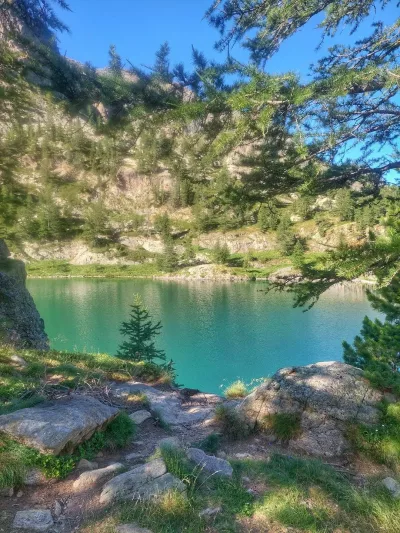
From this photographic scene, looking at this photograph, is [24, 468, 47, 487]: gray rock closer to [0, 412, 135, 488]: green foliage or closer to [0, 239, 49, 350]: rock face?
[0, 412, 135, 488]: green foliage

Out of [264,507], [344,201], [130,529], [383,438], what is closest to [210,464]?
[264,507]

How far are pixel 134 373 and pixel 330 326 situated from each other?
19.9m

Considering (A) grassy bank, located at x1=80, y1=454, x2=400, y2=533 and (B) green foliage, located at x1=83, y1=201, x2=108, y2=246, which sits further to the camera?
(B) green foliage, located at x1=83, y1=201, x2=108, y2=246

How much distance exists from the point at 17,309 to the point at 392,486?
10044mm

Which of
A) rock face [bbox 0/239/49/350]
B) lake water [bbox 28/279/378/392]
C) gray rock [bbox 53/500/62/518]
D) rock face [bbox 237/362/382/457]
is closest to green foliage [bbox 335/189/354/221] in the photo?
rock face [bbox 237/362/382/457]

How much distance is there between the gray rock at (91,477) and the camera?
3303 millimetres

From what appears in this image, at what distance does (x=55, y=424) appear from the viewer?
370 cm

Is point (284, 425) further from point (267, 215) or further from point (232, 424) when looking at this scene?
point (267, 215)

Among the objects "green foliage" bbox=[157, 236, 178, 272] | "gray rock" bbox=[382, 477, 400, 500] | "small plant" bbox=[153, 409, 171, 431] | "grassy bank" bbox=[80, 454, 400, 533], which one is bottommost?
"small plant" bbox=[153, 409, 171, 431]

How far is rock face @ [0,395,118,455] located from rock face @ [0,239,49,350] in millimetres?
6081

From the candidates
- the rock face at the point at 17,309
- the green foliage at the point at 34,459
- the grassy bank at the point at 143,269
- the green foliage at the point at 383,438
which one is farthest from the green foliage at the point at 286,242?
the grassy bank at the point at 143,269

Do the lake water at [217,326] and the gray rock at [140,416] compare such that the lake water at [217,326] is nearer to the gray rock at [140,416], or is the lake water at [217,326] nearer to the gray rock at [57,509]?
the gray rock at [140,416]

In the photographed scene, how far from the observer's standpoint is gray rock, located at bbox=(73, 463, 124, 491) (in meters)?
3.30

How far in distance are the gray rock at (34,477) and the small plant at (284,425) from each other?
10.1ft
